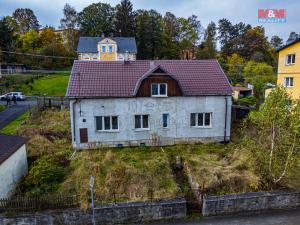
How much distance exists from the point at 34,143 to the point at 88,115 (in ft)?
15.2

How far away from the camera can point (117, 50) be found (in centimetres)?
5700

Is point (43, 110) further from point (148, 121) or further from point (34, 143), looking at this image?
point (148, 121)

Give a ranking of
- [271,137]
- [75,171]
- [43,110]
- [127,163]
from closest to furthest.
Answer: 1. [271,137]
2. [75,171]
3. [127,163]
4. [43,110]

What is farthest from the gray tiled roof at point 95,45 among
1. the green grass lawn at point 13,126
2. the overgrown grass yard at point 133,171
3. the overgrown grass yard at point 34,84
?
the overgrown grass yard at point 133,171

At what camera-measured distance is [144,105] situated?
19.3 meters

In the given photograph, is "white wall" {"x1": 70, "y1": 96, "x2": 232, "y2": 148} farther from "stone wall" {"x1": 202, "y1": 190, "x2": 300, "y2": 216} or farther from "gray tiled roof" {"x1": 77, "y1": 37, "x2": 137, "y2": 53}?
"gray tiled roof" {"x1": 77, "y1": 37, "x2": 137, "y2": 53}

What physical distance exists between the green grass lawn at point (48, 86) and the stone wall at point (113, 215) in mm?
36707

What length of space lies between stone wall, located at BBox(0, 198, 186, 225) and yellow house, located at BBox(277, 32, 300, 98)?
23040 millimetres

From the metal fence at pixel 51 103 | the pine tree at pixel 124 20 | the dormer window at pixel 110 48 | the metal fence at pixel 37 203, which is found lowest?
the metal fence at pixel 37 203

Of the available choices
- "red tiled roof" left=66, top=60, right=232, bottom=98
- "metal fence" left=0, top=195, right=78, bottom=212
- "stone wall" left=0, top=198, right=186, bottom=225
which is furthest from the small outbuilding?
"red tiled roof" left=66, top=60, right=232, bottom=98

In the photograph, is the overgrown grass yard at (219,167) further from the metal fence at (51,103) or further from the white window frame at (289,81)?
the metal fence at (51,103)

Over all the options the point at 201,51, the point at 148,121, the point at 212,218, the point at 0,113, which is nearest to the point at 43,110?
the point at 0,113

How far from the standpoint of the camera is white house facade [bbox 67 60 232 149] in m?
18.7

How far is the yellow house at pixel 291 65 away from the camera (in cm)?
2773
